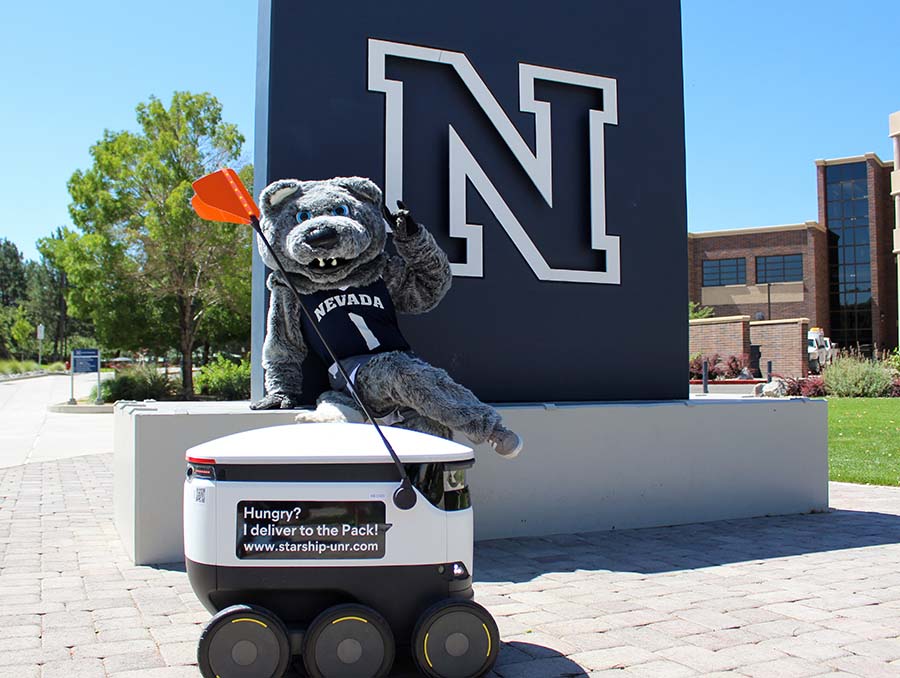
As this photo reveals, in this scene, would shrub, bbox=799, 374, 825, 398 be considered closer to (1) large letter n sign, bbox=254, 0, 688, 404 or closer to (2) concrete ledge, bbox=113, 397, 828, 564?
(2) concrete ledge, bbox=113, 397, 828, 564

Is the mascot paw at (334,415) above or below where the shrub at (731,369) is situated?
below

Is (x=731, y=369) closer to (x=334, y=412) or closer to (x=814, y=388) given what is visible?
(x=814, y=388)

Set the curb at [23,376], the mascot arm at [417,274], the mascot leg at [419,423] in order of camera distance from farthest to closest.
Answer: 1. the curb at [23,376]
2. the mascot arm at [417,274]
3. the mascot leg at [419,423]

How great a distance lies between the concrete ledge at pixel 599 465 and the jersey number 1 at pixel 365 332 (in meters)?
0.74

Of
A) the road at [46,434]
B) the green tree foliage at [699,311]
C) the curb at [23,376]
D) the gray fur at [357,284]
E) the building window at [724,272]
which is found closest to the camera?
the gray fur at [357,284]

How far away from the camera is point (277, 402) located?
16.5 feet

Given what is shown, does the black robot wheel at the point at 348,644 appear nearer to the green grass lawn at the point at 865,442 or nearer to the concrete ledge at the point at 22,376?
the green grass lawn at the point at 865,442

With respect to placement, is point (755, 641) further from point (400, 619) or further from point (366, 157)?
point (366, 157)

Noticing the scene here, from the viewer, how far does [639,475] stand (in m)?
5.98

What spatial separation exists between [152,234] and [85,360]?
4095 mm

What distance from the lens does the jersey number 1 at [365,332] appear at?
4645 millimetres

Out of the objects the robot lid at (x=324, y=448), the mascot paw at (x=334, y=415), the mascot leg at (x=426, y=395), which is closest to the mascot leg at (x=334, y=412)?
the mascot paw at (x=334, y=415)

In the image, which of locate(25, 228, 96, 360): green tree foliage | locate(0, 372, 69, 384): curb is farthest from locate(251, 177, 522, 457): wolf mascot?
locate(25, 228, 96, 360): green tree foliage

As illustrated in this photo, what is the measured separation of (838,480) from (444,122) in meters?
5.96
